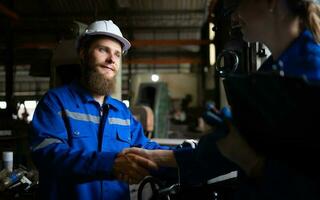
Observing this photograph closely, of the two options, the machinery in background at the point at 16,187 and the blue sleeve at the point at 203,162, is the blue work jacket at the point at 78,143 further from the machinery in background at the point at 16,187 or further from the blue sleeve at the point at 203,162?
the machinery in background at the point at 16,187

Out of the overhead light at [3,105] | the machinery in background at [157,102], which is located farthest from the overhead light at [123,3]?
the overhead light at [3,105]

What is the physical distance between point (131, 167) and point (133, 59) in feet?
22.6

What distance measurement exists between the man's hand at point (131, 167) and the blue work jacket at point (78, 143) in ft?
0.08

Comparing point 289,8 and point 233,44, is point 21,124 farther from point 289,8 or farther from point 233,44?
point 289,8

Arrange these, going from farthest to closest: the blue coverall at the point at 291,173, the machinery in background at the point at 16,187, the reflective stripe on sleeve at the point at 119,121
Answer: the machinery in background at the point at 16,187
the reflective stripe on sleeve at the point at 119,121
the blue coverall at the point at 291,173

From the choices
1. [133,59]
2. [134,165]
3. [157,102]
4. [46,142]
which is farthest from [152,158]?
[133,59]

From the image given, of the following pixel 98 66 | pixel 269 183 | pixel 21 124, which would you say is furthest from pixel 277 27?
pixel 21 124

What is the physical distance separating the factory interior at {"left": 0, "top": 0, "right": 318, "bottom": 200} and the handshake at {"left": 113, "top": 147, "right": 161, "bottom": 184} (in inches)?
11.4

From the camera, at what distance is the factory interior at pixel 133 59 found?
2156mm

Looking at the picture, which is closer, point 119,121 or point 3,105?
point 119,121

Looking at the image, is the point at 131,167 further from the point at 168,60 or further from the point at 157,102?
the point at 168,60

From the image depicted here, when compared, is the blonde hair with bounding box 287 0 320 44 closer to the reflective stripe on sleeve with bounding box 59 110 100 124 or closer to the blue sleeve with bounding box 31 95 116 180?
the blue sleeve with bounding box 31 95 116 180

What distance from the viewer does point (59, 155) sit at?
1.17m

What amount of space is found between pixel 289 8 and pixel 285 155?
359mm
